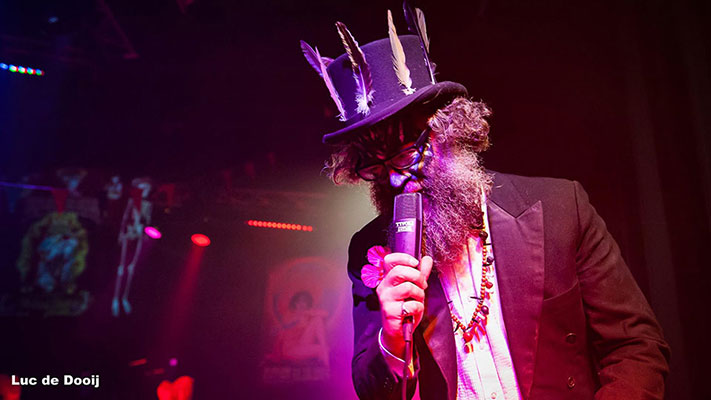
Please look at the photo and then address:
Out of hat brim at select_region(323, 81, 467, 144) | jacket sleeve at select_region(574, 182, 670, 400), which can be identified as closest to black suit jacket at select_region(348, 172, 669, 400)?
jacket sleeve at select_region(574, 182, 670, 400)

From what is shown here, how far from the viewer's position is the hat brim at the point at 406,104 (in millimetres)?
1323

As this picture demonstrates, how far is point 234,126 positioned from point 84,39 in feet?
5.26

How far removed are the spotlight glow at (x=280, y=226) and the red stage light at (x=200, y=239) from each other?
1.92 ft

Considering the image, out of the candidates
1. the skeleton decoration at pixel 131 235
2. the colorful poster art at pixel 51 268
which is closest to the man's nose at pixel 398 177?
the skeleton decoration at pixel 131 235

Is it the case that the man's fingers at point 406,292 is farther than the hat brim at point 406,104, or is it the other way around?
the hat brim at point 406,104

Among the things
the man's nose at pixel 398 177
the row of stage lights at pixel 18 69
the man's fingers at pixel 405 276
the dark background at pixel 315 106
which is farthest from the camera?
the row of stage lights at pixel 18 69

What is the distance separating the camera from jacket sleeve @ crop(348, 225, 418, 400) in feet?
3.87

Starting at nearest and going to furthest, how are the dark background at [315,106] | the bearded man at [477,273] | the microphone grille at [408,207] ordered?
the microphone grille at [408,207], the bearded man at [477,273], the dark background at [315,106]

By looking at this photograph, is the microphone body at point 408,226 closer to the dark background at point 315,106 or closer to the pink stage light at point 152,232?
the dark background at point 315,106

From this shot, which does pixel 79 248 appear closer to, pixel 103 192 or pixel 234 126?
pixel 103 192

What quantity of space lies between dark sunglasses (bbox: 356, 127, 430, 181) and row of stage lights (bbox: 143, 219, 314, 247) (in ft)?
12.6

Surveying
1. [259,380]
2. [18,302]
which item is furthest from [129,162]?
[259,380]

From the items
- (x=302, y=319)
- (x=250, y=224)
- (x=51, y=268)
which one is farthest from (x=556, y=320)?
(x=51, y=268)

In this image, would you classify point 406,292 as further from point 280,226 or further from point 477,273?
point 280,226
